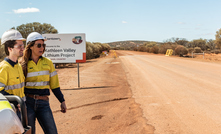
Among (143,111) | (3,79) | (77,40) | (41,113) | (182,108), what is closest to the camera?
(3,79)

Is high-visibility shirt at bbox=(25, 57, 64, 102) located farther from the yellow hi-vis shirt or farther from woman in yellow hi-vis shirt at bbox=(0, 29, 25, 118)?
woman in yellow hi-vis shirt at bbox=(0, 29, 25, 118)

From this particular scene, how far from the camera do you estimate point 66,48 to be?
10922mm

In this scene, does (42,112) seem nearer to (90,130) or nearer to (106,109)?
(90,130)

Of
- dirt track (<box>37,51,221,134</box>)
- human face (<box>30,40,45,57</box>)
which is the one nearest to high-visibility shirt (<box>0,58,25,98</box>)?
human face (<box>30,40,45,57</box>)

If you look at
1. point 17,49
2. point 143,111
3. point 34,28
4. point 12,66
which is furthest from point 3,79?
point 34,28

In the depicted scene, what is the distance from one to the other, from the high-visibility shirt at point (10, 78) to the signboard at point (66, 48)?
820cm

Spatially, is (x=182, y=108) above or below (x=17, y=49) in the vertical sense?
below

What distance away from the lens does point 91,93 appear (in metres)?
8.98

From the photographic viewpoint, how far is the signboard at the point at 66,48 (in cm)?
1080

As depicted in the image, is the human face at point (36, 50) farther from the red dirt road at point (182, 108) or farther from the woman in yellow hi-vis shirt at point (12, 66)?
the red dirt road at point (182, 108)

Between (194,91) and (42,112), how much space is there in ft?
23.2

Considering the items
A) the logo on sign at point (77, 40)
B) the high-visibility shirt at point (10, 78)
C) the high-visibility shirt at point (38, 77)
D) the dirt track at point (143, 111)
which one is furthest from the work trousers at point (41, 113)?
the logo on sign at point (77, 40)

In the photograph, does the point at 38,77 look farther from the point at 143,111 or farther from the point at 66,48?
the point at 66,48

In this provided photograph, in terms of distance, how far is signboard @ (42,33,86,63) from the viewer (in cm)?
1080
